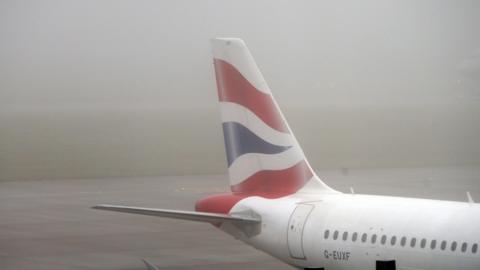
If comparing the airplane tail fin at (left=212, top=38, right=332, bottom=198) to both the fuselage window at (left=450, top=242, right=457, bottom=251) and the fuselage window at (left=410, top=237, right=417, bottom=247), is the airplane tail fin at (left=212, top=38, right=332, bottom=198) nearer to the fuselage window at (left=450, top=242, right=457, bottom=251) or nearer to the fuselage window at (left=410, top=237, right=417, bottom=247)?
the fuselage window at (left=410, top=237, right=417, bottom=247)

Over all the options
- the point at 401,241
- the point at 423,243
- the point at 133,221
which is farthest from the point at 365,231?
the point at 133,221

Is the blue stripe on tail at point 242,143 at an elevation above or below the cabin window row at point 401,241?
above

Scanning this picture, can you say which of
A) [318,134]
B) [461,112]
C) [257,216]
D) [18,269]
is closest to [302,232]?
[257,216]

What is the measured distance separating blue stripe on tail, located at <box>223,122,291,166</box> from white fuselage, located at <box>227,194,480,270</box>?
0.80 metres

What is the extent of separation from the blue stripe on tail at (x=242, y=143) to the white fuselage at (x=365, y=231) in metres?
Answer: 0.80

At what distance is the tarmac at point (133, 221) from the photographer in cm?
1880

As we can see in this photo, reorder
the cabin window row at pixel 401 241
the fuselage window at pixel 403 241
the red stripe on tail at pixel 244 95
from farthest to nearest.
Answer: the red stripe on tail at pixel 244 95, the fuselage window at pixel 403 241, the cabin window row at pixel 401 241

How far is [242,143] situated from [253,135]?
0.77 feet

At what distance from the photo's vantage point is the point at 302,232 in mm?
13898

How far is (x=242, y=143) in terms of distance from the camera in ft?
50.2

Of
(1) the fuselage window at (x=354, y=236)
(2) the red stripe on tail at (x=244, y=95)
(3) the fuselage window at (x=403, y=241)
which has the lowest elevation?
(1) the fuselage window at (x=354, y=236)

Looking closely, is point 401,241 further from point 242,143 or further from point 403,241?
point 242,143

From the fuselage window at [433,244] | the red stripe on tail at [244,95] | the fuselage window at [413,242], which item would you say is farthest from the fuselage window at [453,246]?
the red stripe on tail at [244,95]

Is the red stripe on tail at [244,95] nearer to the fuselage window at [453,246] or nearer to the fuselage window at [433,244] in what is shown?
the fuselage window at [433,244]
